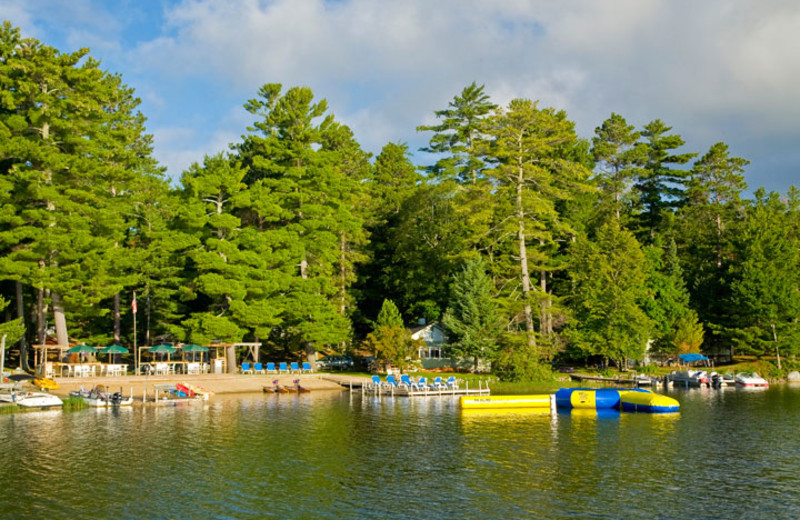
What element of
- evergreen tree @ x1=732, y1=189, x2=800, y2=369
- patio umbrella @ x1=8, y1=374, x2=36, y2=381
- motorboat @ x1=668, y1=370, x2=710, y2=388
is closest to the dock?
motorboat @ x1=668, y1=370, x2=710, y2=388

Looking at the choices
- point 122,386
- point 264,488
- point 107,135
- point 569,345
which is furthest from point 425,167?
point 264,488

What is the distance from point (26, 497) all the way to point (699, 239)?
250 ft

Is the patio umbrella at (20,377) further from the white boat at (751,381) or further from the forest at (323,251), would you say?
the white boat at (751,381)

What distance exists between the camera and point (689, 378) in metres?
59.8

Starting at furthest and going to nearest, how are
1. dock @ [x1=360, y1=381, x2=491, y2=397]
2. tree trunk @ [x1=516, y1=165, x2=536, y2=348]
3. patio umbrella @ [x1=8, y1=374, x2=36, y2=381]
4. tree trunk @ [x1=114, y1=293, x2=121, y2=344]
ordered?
tree trunk @ [x1=516, y1=165, x2=536, y2=348] < tree trunk @ [x1=114, y1=293, x2=121, y2=344] < dock @ [x1=360, y1=381, x2=491, y2=397] < patio umbrella @ [x1=8, y1=374, x2=36, y2=381]

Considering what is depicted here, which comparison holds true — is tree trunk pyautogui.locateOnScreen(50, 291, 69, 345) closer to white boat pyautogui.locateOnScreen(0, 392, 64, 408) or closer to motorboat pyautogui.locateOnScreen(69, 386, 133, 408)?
motorboat pyautogui.locateOnScreen(69, 386, 133, 408)

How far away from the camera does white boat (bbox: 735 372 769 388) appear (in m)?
56.6

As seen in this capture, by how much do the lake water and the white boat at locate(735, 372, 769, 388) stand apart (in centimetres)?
1730

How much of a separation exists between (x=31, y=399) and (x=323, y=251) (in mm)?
30712

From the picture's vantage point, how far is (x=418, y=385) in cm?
5169

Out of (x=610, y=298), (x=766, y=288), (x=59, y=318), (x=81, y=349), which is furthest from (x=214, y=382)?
(x=766, y=288)

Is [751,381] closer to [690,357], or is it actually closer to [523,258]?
[690,357]

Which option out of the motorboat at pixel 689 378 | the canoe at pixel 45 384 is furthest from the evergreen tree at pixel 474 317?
the canoe at pixel 45 384

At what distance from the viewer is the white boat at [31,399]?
4141cm
